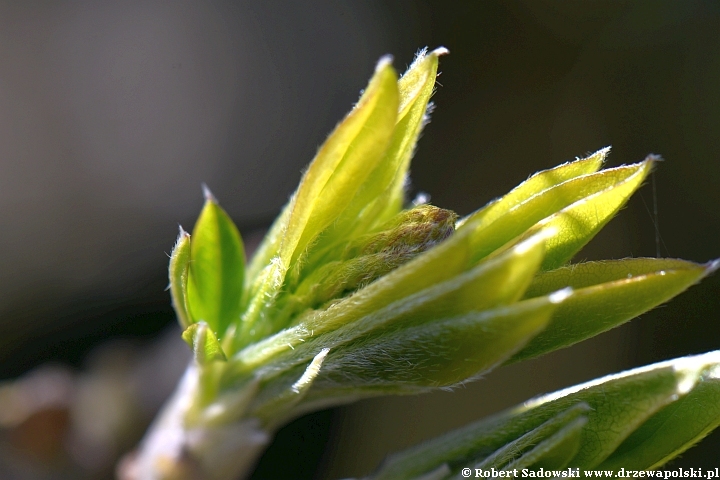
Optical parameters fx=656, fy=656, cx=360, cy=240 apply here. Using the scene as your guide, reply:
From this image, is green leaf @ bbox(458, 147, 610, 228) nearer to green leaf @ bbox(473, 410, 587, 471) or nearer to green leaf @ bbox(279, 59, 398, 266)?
green leaf @ bbox(279, 59, 398, 266)

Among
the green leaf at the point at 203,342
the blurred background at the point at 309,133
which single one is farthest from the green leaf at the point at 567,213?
the blurred background at the point at 309,133

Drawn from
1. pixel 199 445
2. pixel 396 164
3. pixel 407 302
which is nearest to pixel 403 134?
pixel 396 164

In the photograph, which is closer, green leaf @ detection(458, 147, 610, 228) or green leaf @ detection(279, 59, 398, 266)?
green leaf @ detection(279, 59, 398, 266)

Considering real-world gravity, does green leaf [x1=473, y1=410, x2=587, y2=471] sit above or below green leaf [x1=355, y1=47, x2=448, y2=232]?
below

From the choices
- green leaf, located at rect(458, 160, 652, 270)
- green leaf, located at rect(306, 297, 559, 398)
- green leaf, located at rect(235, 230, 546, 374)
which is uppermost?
green leaf, located at rect(458, 160, 652, 270)

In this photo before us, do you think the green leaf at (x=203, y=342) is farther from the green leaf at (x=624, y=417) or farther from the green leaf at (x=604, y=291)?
the green leaf at (x=604, y=291)

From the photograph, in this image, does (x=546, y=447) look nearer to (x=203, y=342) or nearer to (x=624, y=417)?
(x=624, y=417)

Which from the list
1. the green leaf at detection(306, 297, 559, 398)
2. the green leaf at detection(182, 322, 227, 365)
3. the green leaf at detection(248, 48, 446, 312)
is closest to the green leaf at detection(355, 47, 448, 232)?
the green leaf at detection(248, 48, 446, 312)
